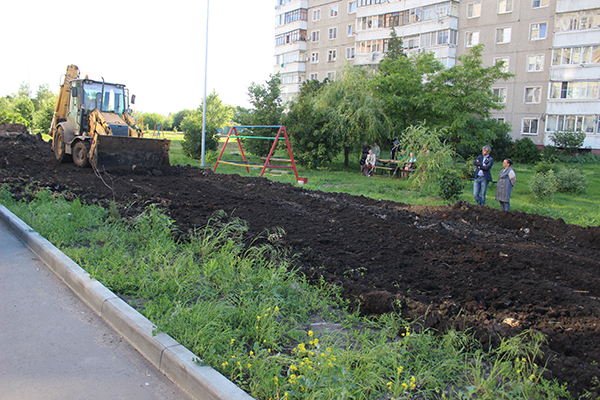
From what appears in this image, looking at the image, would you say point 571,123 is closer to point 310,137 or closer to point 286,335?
point 310,137

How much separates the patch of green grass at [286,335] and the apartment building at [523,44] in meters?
25.4

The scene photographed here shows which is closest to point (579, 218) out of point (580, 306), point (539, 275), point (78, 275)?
point (539, 275)

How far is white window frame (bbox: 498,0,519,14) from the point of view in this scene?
38969mm

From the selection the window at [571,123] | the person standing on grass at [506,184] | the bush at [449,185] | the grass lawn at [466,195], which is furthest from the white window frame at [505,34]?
the person standing on grass at [506,184]

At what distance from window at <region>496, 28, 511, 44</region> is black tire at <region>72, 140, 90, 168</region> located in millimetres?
37344

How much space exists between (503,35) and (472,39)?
2.65 meters

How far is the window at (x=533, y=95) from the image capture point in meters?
38.5

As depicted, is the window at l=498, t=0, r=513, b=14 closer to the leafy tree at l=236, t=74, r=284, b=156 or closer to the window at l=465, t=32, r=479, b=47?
the window at l=465, t=32, r=479, b=47

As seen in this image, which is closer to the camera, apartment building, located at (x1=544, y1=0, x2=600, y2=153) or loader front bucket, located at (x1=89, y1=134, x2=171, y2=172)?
loader front bucket, located at (x1=89, y1=134, x2=171, y2=172)

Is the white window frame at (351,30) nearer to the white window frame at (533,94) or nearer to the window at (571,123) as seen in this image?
the white window frame at (533,94)

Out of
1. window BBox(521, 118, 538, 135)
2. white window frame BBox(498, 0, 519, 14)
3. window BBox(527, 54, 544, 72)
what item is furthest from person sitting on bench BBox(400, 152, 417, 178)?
white window frame BBox(498, 0, 519, 14)

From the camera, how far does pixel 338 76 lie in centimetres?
2538

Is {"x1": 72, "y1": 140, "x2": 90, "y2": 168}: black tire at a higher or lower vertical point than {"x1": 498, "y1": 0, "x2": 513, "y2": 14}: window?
lower

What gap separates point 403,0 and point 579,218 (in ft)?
127
